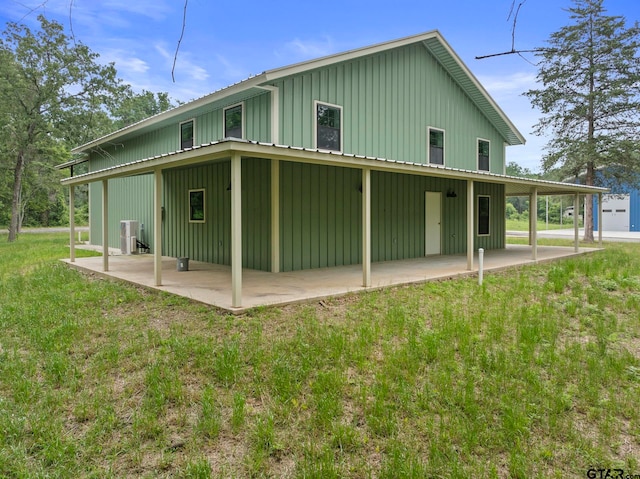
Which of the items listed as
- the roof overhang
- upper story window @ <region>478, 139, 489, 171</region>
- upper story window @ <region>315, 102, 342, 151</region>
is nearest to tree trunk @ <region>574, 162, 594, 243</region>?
upper story window @ <region>478, 139, 489, 171</region>

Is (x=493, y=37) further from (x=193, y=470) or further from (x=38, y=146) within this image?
(x=38, y=146)

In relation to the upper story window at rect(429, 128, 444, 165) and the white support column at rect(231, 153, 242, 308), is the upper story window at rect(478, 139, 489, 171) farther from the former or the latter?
the white support column at rect(231, 153, 242, 308)

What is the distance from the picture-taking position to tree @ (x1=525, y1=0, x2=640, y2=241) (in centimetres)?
1772

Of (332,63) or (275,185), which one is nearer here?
(275,185)

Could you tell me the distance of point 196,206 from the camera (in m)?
11.4

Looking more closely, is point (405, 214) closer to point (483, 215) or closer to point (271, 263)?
point (483, 215)

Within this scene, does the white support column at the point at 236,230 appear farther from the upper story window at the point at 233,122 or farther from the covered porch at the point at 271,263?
the upper story window at the point at 233,122

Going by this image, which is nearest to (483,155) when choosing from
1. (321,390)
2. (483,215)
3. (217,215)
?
(483,215)

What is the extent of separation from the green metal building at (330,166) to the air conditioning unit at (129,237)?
1.10ft

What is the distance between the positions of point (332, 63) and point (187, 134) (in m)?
4.56

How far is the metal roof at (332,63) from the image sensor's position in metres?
8.48

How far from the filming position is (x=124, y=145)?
49.5 ft

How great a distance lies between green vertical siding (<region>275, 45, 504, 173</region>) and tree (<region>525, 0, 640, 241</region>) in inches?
298

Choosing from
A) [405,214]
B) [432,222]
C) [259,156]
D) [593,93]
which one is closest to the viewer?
[259,156]
